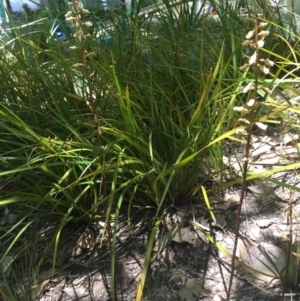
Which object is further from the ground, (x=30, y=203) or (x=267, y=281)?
(x=30, y=203)

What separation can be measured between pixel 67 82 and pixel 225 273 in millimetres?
1400

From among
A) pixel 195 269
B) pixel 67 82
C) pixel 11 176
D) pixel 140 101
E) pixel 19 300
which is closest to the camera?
pixel 19 300

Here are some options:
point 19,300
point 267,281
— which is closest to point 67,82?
point 19,300

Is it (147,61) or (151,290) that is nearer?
(151,290)

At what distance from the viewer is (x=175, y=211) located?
218cm

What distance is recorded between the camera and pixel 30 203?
2.24m

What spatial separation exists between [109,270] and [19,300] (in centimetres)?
38

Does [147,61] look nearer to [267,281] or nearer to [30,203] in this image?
[30,203]

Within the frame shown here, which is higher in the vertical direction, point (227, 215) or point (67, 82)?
point (67, 82)

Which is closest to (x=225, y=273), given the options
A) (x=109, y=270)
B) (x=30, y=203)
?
(x=109, y=270)

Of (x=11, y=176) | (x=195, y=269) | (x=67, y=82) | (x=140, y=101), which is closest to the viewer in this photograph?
(x=195, y=269)

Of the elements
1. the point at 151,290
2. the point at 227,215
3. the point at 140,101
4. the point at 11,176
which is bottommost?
the point at 151,290

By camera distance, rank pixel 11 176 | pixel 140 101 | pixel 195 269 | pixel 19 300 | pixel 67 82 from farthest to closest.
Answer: pixel 67 82 → pixel 140 101 → pixel 11 176 → pixel 195 269 → pixel 19 300

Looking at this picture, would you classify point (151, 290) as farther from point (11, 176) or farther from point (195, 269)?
point (11, 176)
